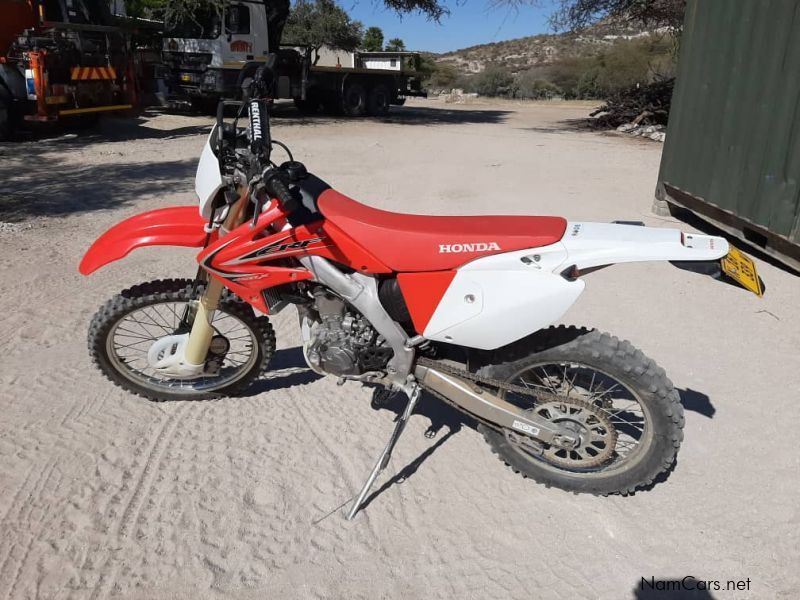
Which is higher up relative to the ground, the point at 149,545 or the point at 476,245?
the point at 476,245

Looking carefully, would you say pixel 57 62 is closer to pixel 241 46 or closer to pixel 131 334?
pixel 241 46

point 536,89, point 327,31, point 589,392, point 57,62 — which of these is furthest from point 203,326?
point 327,31

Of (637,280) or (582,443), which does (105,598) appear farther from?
(637,280)

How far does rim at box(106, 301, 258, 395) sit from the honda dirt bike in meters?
0.43

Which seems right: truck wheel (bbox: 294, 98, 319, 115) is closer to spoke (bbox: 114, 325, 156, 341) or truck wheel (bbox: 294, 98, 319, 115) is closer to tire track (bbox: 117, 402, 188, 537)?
spoke (bbox: 114, 325, 156, 341)

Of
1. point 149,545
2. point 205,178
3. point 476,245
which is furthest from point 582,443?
point 205,178

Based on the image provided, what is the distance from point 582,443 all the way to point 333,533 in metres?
1.08

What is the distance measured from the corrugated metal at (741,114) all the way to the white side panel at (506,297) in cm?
386

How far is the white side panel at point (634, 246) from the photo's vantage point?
2.28 metres

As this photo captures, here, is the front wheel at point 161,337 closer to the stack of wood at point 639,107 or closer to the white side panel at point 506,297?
the white side panel at point 506,297

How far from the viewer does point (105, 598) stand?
7.18ft

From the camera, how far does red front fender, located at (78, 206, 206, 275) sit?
2.82m

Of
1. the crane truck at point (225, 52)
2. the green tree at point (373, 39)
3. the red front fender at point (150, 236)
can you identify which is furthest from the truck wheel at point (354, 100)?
the green tree at point (373, 39)

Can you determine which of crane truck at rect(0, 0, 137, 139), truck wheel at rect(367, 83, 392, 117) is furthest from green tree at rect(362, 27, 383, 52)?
crane truck at rect(0, 0, 137, 139)
